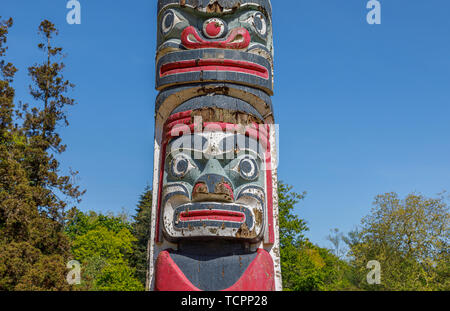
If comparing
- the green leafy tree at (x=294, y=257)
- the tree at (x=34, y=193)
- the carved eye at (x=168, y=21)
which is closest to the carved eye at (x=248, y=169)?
the carved eye at (x=168, y=21)

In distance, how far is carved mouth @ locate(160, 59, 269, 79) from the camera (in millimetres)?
6328

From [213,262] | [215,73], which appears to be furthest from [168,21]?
[213,262]

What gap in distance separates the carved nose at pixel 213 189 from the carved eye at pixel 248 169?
0.30 meters

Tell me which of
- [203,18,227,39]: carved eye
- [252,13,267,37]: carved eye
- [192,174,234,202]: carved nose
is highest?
[252,13,267,37]: carved eye

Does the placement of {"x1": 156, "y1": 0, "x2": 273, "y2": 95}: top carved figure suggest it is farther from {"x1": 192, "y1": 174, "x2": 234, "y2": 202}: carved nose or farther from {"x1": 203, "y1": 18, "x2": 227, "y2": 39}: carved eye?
{"x1": 192, "y1": 174, "x2": 234, "y2": 202}: carved nose

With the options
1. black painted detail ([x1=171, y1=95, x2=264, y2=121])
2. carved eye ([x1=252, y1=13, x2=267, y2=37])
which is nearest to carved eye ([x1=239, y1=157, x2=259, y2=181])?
black painted detail ([x1=171, y1=95, x2=264, y2=121])

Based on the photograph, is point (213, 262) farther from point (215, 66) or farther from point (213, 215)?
point (215, 66)

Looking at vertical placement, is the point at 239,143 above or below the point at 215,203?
above

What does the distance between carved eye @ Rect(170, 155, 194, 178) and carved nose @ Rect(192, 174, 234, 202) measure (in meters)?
0.31

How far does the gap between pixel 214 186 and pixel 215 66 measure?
1885 mm

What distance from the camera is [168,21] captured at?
270 inches

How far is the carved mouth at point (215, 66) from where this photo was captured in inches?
249
